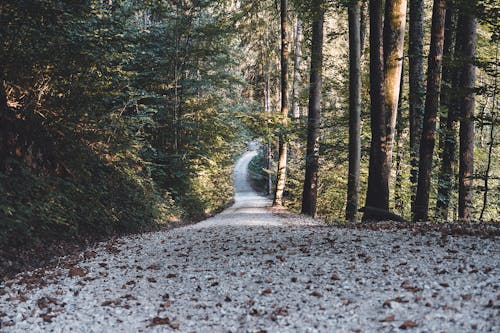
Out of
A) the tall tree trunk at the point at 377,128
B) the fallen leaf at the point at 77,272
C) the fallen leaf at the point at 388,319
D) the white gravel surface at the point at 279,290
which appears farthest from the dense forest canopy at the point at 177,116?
the fallen leaf at the point at 388,319

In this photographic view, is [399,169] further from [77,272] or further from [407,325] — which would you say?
[407,325]

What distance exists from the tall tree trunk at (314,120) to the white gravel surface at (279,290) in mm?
8351

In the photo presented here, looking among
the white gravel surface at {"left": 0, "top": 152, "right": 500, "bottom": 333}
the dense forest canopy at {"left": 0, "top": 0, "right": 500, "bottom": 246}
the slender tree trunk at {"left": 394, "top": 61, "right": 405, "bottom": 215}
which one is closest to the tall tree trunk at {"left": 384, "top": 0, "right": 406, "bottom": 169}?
the dense forest canopy at {"left": 0, "top": 0, "right": 500, "bottom": 246}

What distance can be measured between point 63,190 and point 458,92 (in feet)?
25.4

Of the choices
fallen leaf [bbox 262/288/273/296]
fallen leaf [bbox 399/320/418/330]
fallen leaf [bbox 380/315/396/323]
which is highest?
fallen leaf [bbox 399/320/418/330]

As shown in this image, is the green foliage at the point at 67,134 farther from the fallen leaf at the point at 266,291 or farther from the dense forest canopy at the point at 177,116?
the fallen leaf at the point at 266,291

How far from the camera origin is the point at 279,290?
15.7ft

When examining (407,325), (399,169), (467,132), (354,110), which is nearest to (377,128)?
(354,110)

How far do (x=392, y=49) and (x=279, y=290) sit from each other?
24.0ft

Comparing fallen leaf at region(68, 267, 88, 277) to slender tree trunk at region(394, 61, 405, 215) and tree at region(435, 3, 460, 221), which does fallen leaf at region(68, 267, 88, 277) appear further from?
slender tree trunk at region(394, 61, 405, 215)

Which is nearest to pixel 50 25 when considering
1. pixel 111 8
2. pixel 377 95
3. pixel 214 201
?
pixel 111 8

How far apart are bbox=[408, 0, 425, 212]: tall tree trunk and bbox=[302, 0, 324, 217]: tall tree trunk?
10.9 feet

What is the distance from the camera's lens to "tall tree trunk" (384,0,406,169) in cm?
972

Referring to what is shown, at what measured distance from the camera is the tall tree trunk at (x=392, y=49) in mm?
9719
